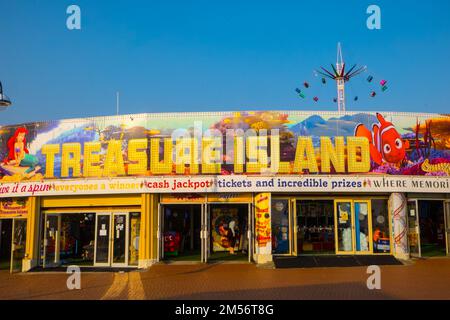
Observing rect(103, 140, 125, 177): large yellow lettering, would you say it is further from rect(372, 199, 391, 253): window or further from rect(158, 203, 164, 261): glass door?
rect(372, 199, 391, 253): window

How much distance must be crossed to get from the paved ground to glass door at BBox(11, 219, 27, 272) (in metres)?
0.99

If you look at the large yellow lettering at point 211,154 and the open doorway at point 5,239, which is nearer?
the large yellow lettering at point 211,154

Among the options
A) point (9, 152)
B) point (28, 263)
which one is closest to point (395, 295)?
point (28, 263)

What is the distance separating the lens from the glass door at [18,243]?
19562 millimetres

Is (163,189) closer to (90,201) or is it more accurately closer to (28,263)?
(90,201)

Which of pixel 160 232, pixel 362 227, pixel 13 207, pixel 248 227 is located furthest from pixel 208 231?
pixel 13 207

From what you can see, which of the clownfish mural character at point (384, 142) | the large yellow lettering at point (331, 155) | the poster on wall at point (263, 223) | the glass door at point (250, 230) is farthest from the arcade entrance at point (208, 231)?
the clownfish mural character at point (384, 142)

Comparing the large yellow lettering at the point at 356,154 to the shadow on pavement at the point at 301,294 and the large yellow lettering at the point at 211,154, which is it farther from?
the shadow on pavement at the point at 301,294

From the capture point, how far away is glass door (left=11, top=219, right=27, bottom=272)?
19562 mm

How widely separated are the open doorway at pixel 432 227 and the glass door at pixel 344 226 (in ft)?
10.4

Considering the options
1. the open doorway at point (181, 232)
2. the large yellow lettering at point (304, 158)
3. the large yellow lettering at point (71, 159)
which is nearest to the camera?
the large yellow lettering at point (304, 158)

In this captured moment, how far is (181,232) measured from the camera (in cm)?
2077

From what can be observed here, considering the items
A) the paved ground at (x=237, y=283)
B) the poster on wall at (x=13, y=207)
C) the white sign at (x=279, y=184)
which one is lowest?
the paved ground at (x=237, y=283)

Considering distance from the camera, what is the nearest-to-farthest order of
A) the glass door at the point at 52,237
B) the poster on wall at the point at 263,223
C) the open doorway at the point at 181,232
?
the poster on wall at the point at 263,223
the open doorway at the point at 181,232
the glass door at the point at 52,237
